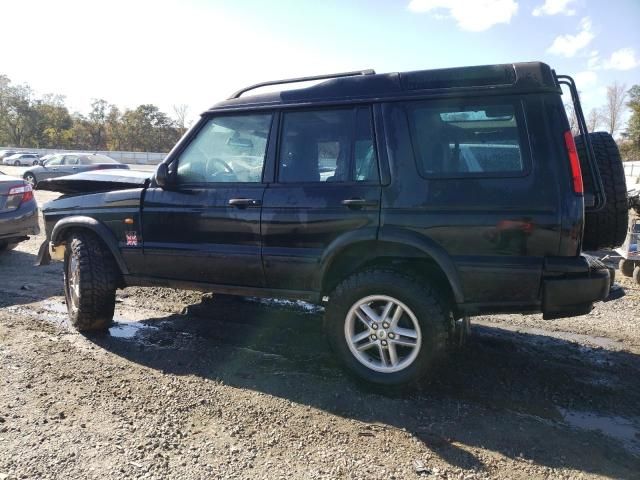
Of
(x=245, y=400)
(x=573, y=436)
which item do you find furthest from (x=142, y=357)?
(x=573, y=436)

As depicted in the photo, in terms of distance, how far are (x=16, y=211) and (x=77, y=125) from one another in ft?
202

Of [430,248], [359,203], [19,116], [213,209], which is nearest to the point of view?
[430,248]

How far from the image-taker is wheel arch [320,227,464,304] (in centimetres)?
319

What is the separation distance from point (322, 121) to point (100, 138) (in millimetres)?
65644

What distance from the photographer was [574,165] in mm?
2959

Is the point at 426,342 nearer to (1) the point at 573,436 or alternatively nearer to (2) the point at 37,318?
(1) the point at 573,436

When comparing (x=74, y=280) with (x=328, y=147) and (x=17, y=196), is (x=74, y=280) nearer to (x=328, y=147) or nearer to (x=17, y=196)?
(x=328, y=147)

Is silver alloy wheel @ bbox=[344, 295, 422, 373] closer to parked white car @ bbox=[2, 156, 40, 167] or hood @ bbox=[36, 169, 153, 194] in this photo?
hood @ bbox=[36, 169, 153, 194]

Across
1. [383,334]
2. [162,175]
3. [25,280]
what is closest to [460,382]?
[383,334]

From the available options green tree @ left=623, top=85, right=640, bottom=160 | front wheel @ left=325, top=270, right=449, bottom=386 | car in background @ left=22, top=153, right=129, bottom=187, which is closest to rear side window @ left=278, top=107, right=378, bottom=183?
front wheel @ left=325, top=270, right=449, bottom=386

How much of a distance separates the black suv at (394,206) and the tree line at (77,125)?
58.0 m

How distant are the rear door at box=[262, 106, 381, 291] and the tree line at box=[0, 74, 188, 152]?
58.3 m

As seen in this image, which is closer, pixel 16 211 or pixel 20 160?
pixel 16 211

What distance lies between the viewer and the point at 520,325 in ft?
15.6
